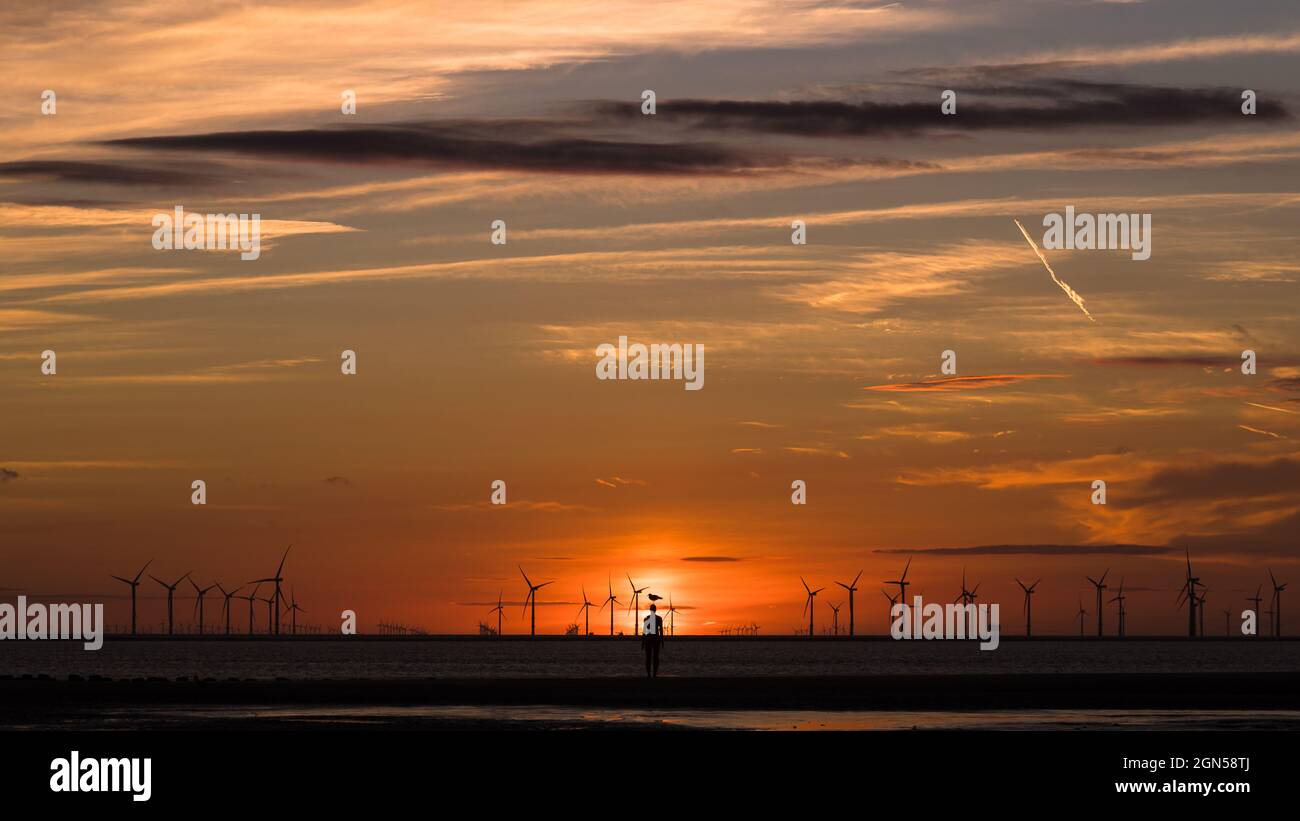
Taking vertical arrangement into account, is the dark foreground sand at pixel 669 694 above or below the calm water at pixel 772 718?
below

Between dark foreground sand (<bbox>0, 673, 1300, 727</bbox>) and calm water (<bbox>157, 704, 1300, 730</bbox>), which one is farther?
dark foreground sand (<bbox>0, 673, 1300, 727</bbox>)

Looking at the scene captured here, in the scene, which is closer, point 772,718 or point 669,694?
point 772,718

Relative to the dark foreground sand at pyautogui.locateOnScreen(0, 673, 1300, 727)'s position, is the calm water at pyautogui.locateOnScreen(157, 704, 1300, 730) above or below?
above

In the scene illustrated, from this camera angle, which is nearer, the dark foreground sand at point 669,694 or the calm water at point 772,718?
the calm water at point 772,718

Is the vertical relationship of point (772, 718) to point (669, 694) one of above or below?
above
